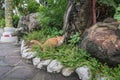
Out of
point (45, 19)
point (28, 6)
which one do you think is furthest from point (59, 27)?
point (28, 6)

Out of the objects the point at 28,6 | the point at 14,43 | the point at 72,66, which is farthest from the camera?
the point at 28,6

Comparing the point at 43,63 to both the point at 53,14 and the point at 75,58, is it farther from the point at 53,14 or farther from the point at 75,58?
the point at 53,14

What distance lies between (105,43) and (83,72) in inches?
26.1

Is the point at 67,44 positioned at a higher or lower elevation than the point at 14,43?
higher

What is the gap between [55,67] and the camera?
473 centimetres

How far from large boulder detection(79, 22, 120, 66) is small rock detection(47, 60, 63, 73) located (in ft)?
2.08

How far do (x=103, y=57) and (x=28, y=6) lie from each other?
833 cm

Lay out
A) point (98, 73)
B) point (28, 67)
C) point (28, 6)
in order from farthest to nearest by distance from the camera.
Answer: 1. point (28, 6)
2. point (28, 67)
3. point (98, 73)

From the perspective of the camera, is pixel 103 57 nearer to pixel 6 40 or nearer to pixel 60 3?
pixel 60 3

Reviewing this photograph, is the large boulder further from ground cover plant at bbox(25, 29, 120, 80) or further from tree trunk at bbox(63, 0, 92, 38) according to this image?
tree trunk at bbox(63, 0, 92, 38)

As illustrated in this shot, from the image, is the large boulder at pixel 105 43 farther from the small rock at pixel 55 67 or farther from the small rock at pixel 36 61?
the small rock at pixel 36 61

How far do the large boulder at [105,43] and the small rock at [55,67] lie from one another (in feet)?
2.08

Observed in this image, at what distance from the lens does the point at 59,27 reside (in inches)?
295

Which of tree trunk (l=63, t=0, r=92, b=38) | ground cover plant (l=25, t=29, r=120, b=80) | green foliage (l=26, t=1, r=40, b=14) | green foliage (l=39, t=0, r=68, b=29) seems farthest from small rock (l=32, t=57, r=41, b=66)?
green foliage (l=26, t=1, r=40, b=14)
